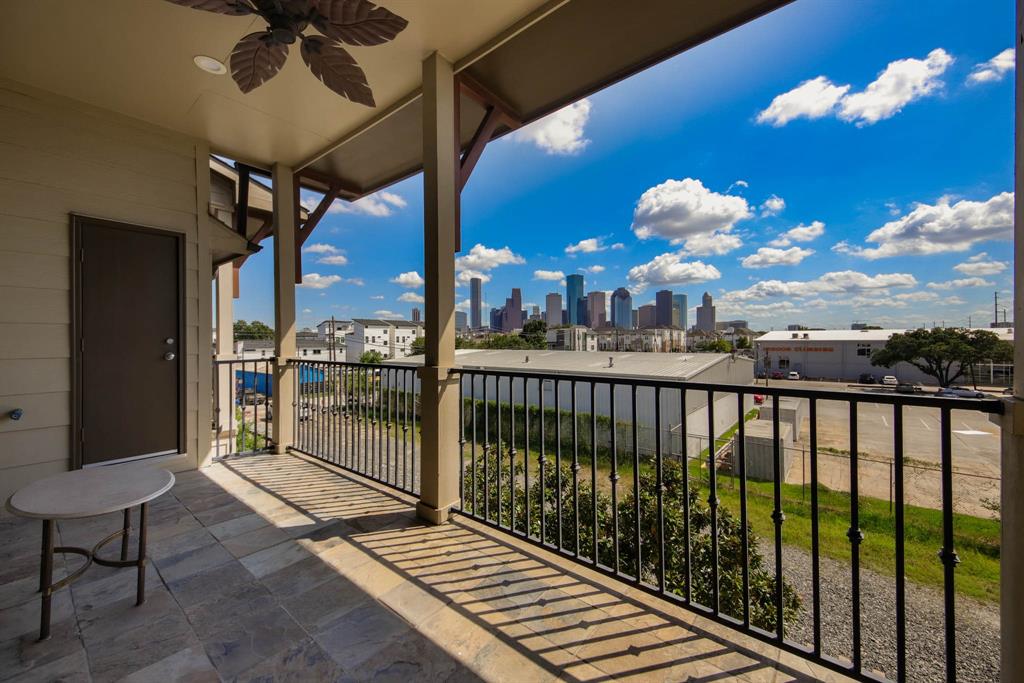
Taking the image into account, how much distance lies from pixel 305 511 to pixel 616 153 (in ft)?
91.6

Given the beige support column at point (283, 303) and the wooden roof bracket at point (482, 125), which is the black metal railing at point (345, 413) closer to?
the beige support column at point (283, 303)

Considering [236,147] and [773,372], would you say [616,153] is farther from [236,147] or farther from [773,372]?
[236,147]

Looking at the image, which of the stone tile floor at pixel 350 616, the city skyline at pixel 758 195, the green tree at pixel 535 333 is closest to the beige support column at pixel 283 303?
the city skyline at pixel 758 195

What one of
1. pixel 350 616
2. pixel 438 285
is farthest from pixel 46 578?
pixel 438 285

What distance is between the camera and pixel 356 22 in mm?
1584

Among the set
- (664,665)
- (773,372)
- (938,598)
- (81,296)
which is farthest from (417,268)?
(773,372)

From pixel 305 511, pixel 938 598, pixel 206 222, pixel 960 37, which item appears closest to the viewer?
pixel 305 511

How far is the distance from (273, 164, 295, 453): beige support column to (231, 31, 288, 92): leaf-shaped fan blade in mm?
2147

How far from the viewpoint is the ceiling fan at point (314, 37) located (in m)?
1.49

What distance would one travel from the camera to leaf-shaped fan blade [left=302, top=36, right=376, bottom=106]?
5.46ft

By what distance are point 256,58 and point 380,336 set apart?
3014 centimetres

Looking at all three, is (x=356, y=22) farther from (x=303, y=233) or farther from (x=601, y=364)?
(x=601, y=364)

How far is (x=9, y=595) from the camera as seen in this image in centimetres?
174

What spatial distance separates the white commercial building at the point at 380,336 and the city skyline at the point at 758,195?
157 centimetres
